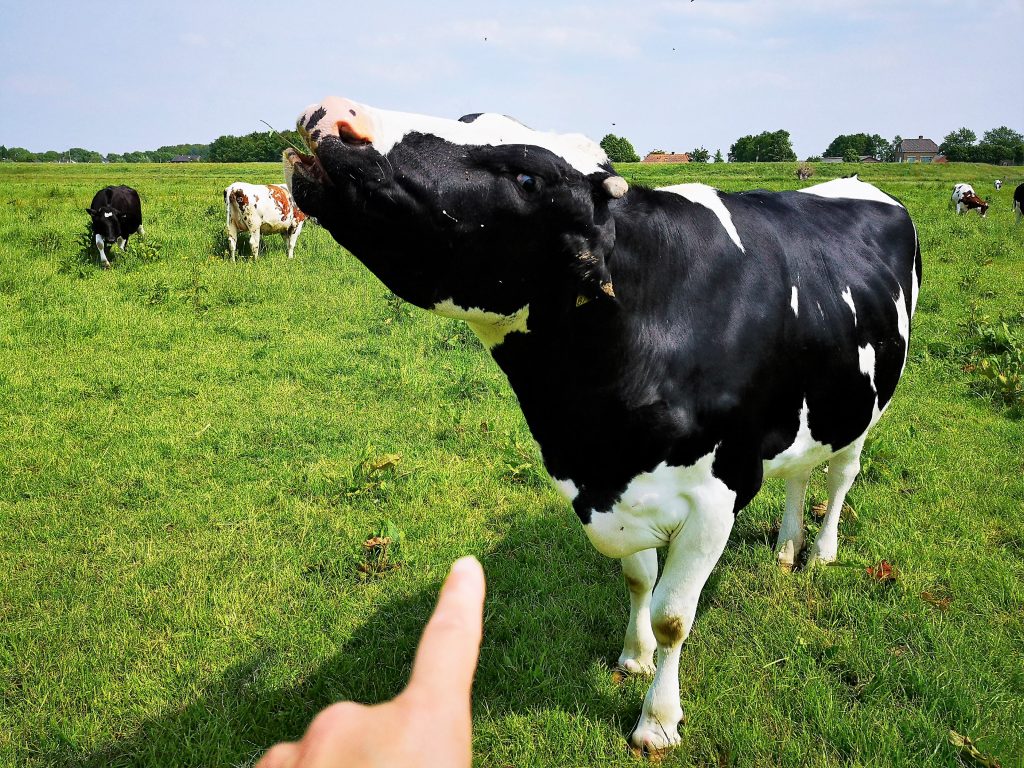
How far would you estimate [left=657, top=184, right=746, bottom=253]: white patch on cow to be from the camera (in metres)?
2.85

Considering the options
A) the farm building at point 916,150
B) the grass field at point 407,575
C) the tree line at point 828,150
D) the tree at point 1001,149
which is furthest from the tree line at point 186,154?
the farm building at point 916,150

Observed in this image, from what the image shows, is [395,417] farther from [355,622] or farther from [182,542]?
[355,622]

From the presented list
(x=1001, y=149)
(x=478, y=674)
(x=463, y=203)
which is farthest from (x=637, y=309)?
(x=1001, y=149)

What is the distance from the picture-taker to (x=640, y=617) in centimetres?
336

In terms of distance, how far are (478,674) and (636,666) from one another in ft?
2.42

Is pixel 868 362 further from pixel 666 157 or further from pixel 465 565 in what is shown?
pixel 666 157

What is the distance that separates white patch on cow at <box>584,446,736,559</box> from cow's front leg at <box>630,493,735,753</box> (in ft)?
0.06

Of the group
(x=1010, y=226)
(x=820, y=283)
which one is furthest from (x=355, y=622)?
(x=1010, y=226)

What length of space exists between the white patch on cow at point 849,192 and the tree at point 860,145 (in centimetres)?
10901

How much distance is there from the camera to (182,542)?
14.6ft

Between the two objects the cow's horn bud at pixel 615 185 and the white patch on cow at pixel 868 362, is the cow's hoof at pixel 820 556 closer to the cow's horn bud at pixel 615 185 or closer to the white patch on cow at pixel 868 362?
the white patch on cow at pixel 868 362

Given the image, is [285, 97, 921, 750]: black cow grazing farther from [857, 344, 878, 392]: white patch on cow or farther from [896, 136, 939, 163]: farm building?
[896, 136, 939, 163]: farm building

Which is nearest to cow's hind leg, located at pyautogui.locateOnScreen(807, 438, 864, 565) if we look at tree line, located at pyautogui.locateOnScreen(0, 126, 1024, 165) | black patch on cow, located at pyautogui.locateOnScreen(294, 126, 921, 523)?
black patch on cow, located at pyautogui.locateOnScreen(294, 126, 921, 523)

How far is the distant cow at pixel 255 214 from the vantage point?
13.4 m
